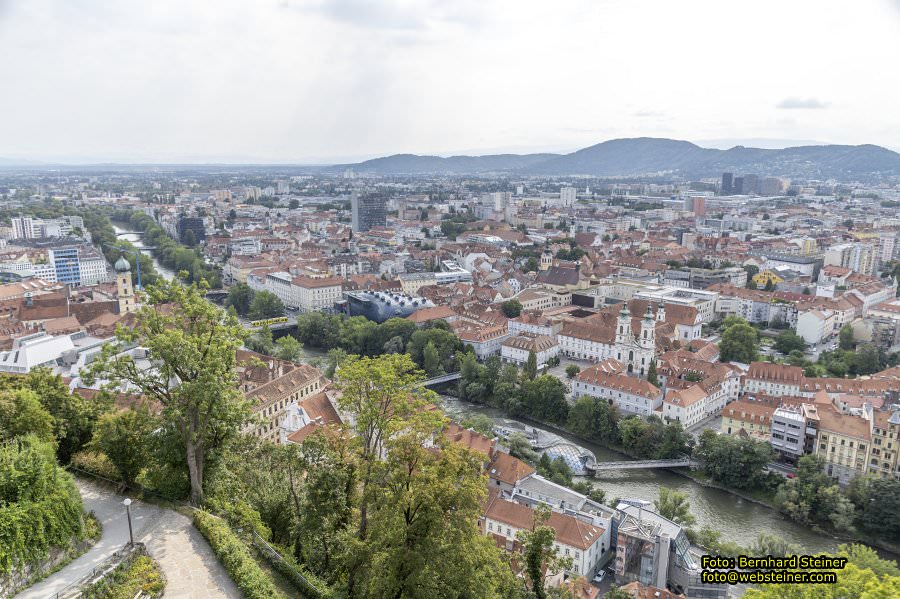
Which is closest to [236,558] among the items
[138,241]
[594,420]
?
[594,420]

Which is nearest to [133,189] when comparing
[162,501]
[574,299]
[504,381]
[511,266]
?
[511,266]

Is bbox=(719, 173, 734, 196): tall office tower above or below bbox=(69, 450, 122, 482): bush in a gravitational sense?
above

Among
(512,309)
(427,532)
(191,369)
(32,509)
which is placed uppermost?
(191,369)

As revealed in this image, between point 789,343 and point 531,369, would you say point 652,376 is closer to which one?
point 531,369

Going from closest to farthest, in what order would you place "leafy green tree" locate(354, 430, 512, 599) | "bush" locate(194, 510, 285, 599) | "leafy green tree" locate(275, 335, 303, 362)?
"leafy green tree" locate(354, 430, 512, 599)
"bush" locate(194, 510, 285, 599)
"leafy green tree" locate(275, 335, 303, 362)

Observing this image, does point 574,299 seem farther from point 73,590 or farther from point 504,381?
point 73,590

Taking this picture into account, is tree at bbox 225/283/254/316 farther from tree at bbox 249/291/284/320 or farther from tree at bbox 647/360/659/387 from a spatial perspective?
tree at bbox 647/360/659/387

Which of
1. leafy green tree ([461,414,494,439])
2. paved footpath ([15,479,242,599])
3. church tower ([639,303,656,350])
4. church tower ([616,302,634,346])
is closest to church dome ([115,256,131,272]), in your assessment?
leafy green tree ([461,414,494,439])
